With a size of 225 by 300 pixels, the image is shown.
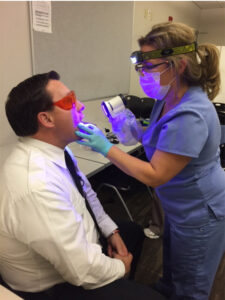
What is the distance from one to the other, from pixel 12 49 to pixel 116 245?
1577mm

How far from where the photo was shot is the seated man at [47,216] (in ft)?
3.05

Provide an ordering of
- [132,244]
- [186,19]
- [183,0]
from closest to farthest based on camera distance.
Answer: [132,244]
[183,0]
[186,19]

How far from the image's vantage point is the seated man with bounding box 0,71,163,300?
36.6 inches

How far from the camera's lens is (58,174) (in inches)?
44.0

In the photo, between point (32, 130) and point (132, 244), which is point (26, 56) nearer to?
point (32, 130)

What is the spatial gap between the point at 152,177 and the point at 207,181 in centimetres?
31

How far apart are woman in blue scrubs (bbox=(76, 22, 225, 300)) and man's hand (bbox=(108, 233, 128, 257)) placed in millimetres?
279

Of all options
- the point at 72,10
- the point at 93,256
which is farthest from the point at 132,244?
the point at 72,10

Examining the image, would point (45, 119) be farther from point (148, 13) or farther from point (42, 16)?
point (148, 13)

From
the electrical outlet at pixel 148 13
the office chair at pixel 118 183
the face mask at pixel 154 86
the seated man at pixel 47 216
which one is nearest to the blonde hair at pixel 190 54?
the face mask at pixel 154 86

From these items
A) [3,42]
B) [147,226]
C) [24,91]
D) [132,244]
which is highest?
[3,42]

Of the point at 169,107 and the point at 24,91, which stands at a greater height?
the point at 24,91

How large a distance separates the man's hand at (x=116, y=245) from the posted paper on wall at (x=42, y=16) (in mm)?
1674

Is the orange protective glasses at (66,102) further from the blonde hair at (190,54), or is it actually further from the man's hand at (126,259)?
the man's hand at (126,259)
